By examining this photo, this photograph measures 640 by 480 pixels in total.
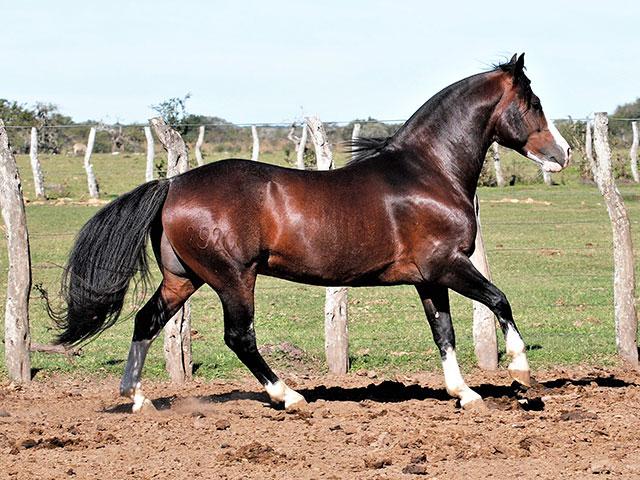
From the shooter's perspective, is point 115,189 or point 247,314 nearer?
point 247,314

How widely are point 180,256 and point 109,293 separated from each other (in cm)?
65

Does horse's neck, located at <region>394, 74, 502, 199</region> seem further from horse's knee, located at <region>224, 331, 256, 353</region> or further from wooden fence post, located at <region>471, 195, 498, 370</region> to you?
horse's knee, located at <region>224, 331, 256, 353</region>

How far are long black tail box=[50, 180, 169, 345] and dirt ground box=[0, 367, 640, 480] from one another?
90 centimetres

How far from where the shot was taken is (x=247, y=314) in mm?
8367

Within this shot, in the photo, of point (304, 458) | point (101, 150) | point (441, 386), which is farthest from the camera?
point (101, 150)

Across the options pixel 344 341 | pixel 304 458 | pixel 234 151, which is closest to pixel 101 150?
pixel 234 151

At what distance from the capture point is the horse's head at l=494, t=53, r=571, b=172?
884 cm

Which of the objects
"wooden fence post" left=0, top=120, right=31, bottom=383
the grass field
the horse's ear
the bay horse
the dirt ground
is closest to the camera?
the dirt ground

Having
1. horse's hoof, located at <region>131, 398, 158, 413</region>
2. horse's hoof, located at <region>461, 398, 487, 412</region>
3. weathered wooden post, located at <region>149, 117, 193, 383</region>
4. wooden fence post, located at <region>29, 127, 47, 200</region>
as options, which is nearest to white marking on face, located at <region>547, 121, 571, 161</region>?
horse's hoof, located at <region>461, 398, 487, 412</region>

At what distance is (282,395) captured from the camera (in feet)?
27.8

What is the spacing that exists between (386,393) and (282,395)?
1.15 m

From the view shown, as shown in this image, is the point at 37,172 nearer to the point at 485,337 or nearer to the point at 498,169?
the point at 498,169

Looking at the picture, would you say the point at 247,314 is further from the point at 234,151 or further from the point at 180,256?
the point at 234,151

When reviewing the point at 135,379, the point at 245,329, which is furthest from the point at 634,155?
the point at 135,379
